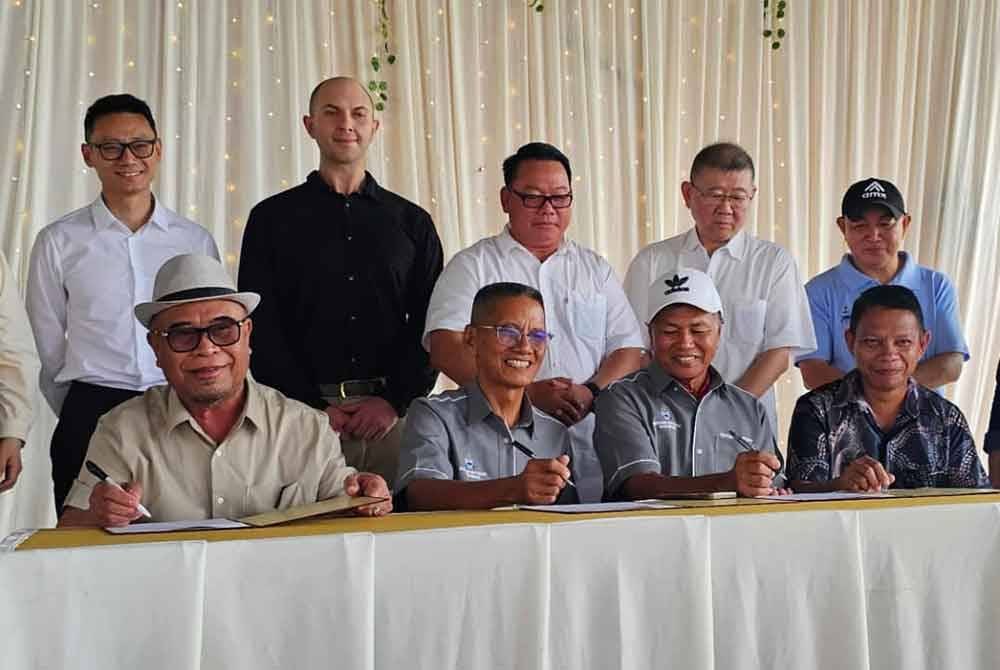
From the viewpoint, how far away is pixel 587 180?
557cm

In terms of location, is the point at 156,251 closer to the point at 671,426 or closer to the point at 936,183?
the point at 671,426

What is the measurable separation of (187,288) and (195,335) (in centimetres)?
11

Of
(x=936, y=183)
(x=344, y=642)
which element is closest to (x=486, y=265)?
(x=344, y=642)

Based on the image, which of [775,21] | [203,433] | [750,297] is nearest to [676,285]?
[750,297]

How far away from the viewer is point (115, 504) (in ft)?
7.98

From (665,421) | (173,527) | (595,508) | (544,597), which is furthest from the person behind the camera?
(665,421)

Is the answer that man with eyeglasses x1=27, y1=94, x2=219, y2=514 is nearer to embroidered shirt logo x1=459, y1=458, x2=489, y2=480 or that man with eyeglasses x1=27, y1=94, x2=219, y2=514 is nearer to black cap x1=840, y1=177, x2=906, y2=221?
embroidered shirt logo x1=459, y1=458, x2=489, y2=480

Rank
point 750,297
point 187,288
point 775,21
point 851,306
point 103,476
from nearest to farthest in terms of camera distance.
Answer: point 103,476
point 187,288
point 750,297
point 851,306
point 775,21

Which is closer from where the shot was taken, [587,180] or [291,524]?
[291,524]

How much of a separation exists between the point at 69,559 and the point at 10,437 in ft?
4.48

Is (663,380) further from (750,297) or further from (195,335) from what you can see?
(195,335)

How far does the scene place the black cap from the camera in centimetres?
406

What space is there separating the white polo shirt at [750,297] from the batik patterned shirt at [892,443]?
0.53 m

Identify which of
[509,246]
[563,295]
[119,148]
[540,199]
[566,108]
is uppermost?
[566,108]
